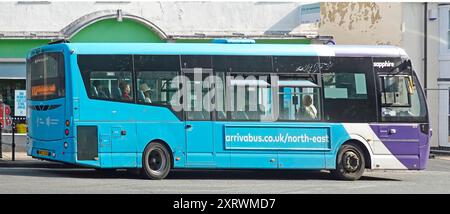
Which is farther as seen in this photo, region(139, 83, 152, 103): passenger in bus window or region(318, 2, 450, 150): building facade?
region(318, 2, 450, 150): building facade

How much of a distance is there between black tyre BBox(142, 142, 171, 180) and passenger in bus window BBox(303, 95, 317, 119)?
324cm

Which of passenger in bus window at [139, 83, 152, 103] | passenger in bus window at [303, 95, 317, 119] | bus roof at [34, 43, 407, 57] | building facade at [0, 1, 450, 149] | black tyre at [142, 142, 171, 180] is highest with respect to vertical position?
building facade at [0, 1, 450, 149]

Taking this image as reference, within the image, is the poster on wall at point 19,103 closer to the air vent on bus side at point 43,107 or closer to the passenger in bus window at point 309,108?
the air vent on bus side at point 43,107

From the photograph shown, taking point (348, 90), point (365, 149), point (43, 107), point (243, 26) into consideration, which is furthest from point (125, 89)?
point (243, 26)

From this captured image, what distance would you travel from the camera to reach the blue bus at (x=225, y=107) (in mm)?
14711

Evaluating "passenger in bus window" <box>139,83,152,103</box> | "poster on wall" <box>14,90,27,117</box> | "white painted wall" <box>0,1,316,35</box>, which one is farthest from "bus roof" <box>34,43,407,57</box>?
"white painted wall" <box>0,1,316,35</box>

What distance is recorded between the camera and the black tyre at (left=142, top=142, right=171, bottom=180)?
14.9m

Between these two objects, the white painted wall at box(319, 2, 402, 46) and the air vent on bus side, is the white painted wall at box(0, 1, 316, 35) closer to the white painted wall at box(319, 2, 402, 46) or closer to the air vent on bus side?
the white painted wall at box(319, 2, 402, 46)

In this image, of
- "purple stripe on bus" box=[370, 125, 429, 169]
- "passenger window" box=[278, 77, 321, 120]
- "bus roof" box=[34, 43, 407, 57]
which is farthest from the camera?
"purple stripe on bus" box=[370, 125, 429, 169]

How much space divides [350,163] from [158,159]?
14.4 ft

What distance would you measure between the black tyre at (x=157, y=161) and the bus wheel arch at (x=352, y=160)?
153 inches

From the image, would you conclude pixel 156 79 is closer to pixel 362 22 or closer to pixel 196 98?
pixel 196 98

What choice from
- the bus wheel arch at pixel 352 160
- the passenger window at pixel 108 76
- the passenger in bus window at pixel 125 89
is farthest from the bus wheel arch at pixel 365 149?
the passenger window at pixel 108 76

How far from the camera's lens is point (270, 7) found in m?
23.2
